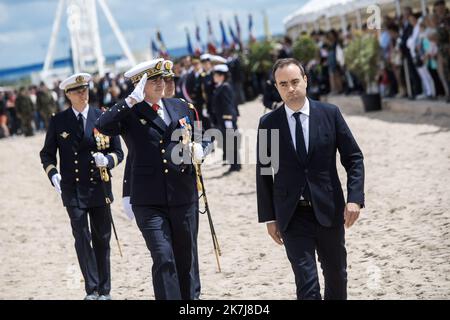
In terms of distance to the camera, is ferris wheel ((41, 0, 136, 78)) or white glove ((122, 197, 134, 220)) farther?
ferris wheel ((41, 0, 136, 78))

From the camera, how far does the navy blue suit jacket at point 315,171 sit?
5.62 meters

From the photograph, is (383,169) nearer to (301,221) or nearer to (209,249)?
(209,249)

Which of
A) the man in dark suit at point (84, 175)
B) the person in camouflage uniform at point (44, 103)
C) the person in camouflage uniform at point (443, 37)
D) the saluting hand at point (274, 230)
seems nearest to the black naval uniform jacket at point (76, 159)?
the man in dark suit at point (84, 175)

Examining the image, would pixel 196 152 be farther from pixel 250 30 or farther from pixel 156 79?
pixel 250 30

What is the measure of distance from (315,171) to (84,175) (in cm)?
307

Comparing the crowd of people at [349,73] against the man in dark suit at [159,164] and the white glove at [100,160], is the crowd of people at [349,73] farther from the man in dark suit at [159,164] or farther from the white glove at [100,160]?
the man in dark suit at [159,164]

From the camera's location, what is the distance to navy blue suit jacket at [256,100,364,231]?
5621 millimetres

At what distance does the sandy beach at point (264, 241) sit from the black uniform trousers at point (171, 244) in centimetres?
111

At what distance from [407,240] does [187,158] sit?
309 centimetres

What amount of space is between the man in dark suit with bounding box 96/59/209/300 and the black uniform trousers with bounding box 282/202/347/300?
1147 mm

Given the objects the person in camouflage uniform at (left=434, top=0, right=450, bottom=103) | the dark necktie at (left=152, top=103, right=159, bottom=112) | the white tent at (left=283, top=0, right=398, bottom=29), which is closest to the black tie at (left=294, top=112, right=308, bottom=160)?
the dark necktie at (left=152, top=103, right=159, bottom=112)

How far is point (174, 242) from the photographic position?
6680 mm

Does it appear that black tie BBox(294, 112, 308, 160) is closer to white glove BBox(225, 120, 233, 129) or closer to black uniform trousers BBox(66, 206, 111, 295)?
black uniform trousers BBox(66, 206, 111, 295)

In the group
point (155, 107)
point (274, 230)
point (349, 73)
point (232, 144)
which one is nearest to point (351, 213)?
point (274, 230)
